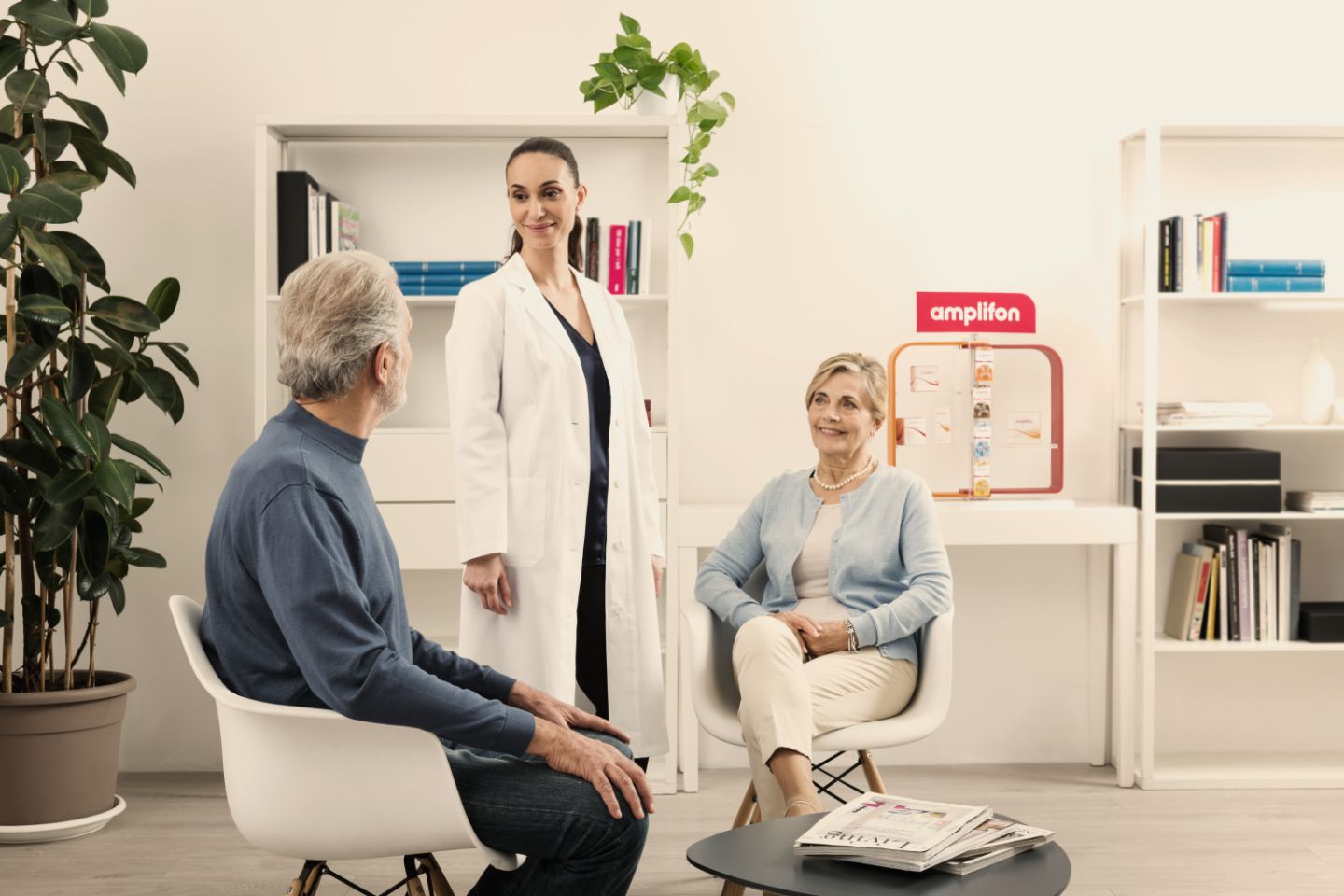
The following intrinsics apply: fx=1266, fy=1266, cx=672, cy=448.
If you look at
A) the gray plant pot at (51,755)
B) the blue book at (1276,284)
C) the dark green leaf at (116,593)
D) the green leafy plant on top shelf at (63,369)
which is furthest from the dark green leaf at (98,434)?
the blue book at (1276,284)

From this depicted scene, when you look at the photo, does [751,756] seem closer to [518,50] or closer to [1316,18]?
[518,50]

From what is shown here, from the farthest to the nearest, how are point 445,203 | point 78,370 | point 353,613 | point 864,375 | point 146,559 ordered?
point 445,203 → point 146,559 → point 78,370 → point 864,375 → point 353,613

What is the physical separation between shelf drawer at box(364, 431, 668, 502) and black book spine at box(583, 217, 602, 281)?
26.1 inches

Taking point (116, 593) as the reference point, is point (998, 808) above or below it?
below

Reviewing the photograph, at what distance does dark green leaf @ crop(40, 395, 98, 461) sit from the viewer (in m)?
3.14

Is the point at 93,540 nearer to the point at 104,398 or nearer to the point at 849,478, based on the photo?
the point at 104,398

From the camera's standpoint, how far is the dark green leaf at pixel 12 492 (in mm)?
3203

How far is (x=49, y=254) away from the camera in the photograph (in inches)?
125

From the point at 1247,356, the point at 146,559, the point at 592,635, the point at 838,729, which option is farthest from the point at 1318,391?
the point at 146,559

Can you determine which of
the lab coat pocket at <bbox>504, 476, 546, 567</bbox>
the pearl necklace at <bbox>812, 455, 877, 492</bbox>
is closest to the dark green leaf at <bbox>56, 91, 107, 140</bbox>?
the lab coat pocket at <bbox>504, 476, 546, 567</bbox>

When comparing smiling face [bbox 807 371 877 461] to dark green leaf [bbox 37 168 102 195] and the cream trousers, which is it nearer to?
the cream trousers

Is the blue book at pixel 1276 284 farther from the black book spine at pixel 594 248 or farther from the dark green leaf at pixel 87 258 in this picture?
the dark green leaf at pixel 87 258

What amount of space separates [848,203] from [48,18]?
2.32 metres

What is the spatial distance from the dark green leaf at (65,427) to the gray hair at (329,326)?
1.58 meters
